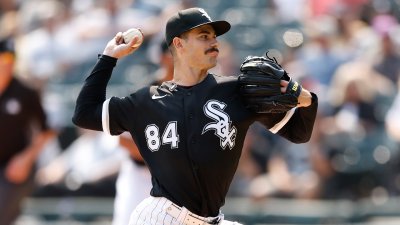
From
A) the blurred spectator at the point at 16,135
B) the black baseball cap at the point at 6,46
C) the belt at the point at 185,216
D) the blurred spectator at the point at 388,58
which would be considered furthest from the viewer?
the blurred spectator at the point at 388,58

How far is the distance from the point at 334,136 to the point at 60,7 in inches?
168

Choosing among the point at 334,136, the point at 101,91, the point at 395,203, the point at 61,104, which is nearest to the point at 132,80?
the point at 61,104

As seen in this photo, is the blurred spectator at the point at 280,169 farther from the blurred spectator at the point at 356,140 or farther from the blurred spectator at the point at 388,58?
the blurred spectator at the point at 388,58

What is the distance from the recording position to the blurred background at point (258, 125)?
28.5ft

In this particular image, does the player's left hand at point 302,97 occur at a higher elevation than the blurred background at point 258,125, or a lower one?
higher

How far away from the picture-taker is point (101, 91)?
4773mm

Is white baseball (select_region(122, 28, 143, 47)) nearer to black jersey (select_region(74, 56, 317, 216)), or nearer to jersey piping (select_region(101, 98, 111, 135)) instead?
black jersey (select_region(74, 56, 317, 216))

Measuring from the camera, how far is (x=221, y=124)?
4.50 meters

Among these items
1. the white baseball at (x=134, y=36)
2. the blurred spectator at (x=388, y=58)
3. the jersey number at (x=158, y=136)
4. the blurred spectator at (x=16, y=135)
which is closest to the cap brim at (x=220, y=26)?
the white baseball at (x=134, y=36)

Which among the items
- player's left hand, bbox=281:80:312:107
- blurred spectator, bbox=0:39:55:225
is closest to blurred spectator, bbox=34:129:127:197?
blurred spectator, bbox=0:39:55:225

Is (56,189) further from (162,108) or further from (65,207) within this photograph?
(162,108)

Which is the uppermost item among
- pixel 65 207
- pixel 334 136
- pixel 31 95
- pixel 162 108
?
pixel 162 108

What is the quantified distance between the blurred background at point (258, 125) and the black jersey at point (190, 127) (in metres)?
3.24

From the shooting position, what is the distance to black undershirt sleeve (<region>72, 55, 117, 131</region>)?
4723mm
